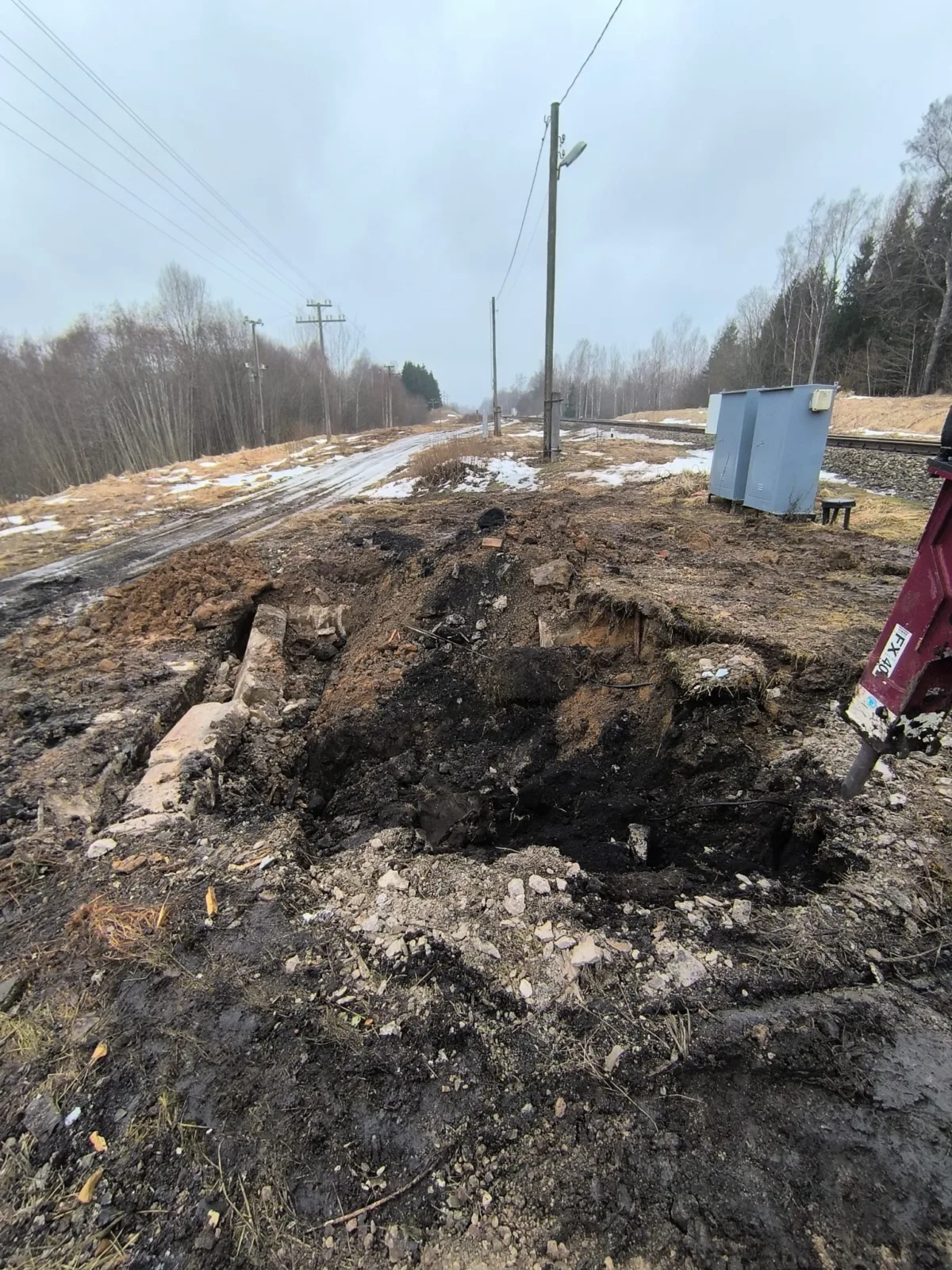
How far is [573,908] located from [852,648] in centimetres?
310

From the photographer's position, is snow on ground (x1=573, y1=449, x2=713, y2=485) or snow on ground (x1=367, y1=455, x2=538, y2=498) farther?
snow on ground (x1=367, y1=455, x2=538, y2=498)

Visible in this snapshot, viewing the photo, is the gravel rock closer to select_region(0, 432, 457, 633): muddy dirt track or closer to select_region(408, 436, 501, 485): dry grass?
select_region(408, 436, 501, 485): dry grass

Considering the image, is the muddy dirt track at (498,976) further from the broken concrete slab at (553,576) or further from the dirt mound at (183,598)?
the dirt mound at (183,598)

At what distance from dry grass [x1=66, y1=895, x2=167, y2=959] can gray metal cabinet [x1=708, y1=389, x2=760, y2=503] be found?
9990 millimetres

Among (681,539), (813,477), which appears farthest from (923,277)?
(681,539)

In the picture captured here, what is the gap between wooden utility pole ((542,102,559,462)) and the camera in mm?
14594

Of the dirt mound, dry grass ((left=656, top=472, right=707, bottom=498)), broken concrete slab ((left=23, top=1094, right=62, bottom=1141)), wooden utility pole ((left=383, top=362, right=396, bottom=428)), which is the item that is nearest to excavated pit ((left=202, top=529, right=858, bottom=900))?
broken concrete slab ((left=23, top=1094, right=62, bottom=1141))

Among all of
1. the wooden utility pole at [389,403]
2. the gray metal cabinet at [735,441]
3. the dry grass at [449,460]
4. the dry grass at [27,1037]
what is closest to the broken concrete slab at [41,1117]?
the dry grass at [27,1037]

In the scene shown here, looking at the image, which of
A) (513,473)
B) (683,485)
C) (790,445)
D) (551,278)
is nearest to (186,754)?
(790,445)

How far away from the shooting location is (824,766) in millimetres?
3074

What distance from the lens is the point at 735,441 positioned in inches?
375

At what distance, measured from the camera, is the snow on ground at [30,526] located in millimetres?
12293

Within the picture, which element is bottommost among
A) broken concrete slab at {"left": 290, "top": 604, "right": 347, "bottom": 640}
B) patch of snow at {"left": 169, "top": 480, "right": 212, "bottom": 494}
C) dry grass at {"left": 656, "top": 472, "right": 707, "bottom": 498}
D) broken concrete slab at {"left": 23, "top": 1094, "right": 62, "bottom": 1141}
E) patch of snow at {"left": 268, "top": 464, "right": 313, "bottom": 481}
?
broken concrete slab at {"left": 290, "top": 604, "right": 347, "bottom": 640}

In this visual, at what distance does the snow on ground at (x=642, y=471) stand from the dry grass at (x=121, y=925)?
42.7ft
